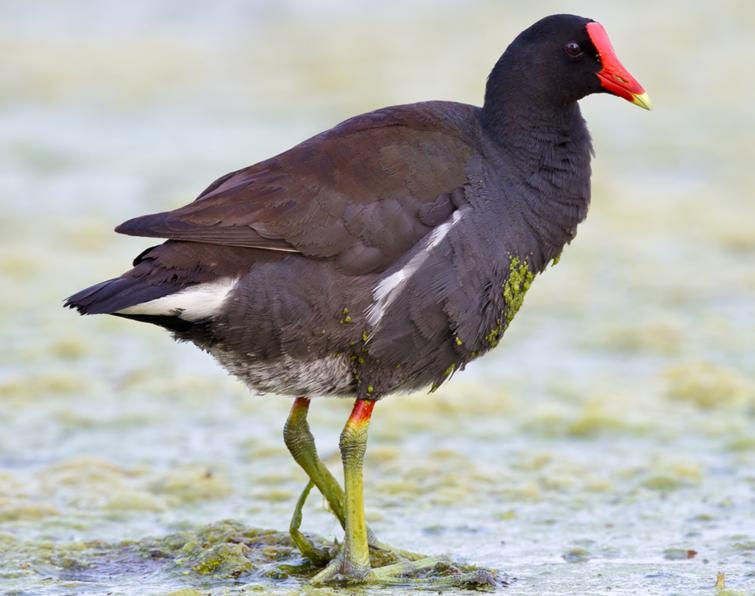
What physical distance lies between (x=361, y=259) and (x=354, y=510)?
2.74ft

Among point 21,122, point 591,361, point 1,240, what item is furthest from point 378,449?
point 21,122

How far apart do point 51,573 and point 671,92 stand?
29.6 feet

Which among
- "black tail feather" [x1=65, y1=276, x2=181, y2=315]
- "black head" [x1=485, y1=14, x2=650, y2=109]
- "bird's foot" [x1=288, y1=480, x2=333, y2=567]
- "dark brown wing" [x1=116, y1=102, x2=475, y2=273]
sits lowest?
"bird's foot" [x1=288, y1=480, x2=333, y2=567]

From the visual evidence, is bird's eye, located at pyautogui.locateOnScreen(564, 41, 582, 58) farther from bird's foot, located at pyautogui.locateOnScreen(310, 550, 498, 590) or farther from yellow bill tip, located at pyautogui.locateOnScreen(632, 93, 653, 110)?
bird's foot, located at pyautogui.locateOnScreen(310, 550, 498, 590)

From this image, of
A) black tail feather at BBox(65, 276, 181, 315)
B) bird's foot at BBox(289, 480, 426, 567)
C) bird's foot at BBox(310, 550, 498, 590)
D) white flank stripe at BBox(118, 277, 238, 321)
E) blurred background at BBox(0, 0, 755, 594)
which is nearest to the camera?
black tail feather at BBox(65, 276, 181, 315)

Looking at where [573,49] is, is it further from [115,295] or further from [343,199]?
[115,295]

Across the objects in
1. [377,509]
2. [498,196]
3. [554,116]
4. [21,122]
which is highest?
[21,122]

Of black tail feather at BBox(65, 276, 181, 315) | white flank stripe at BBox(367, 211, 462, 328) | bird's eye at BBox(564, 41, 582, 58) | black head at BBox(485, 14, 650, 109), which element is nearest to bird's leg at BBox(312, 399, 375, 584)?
white flank stripe at BBox(367, 211, 462, 328)

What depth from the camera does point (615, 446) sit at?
5895mm

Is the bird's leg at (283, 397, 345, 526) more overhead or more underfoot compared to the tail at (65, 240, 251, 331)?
more underfoot

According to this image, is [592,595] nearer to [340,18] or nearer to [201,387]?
[201,387]

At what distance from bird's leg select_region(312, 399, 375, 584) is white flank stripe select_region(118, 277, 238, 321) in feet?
2.04

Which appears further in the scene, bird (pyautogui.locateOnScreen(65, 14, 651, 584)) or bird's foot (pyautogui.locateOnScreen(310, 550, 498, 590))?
bird's foot (pyautogui.locateOnScreen(310, 550, 498, 590))

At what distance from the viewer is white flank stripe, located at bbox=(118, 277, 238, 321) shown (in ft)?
13.0
